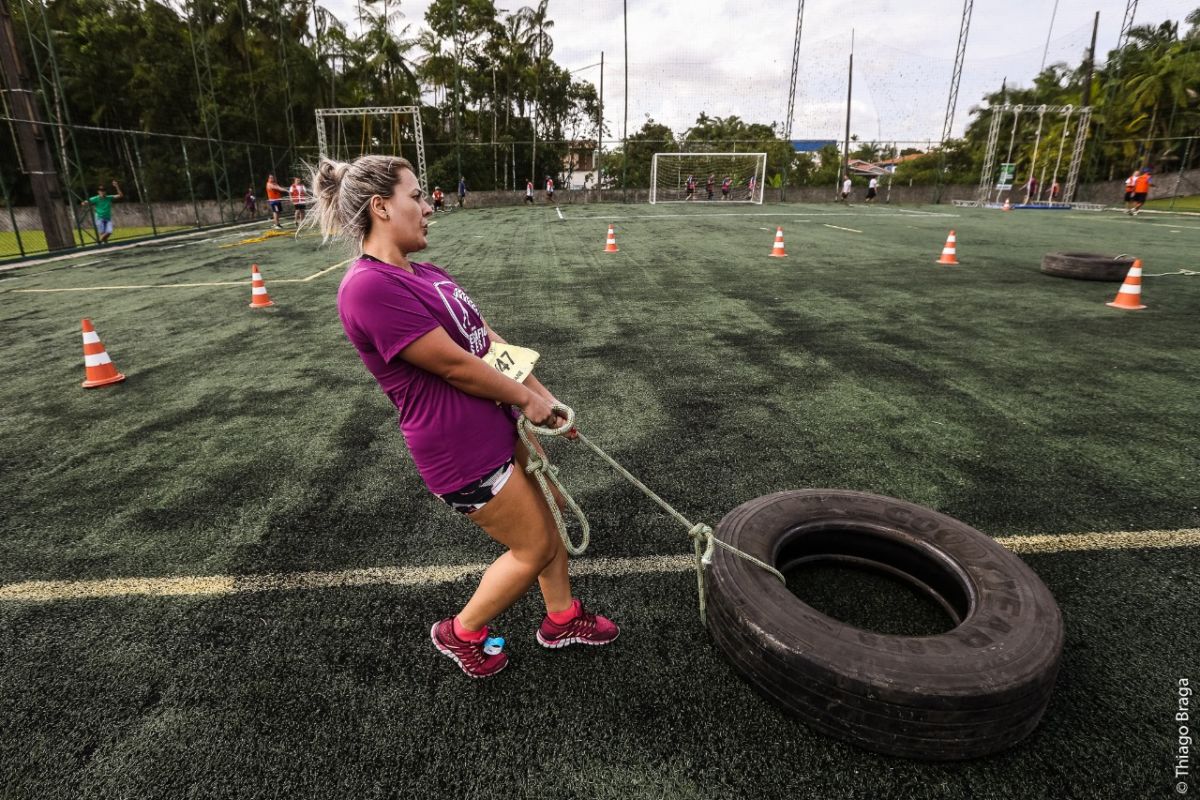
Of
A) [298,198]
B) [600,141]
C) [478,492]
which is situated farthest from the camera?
[600,141]

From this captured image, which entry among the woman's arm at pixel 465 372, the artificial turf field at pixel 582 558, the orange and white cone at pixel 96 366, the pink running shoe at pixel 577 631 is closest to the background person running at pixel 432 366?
the woman's arm at pixel 465 372

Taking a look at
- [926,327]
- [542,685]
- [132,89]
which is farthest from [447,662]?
[132,89]

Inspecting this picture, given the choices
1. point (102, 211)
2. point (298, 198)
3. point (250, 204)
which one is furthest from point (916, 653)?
point (250, 204)

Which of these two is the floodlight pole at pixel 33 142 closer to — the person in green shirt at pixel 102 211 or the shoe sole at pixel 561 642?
the person in green shirt at pixel 102 211

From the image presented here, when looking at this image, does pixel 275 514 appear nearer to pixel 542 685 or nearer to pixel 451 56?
pixel 542 685

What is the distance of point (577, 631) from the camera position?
7.51 ft

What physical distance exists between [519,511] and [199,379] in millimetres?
4928

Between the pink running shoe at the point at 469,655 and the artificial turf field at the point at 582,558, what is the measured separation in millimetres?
59

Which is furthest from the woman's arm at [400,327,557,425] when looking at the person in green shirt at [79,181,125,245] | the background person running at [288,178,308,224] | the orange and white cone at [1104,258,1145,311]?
the person in green shirt at [79,181,125,245]

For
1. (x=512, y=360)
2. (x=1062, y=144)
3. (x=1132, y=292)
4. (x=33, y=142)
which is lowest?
(x=1132, y=292)

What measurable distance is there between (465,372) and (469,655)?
3.58 ft

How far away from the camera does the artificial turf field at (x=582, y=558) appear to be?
186 cm

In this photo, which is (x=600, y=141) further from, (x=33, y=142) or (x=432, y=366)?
(x=432, y=366)

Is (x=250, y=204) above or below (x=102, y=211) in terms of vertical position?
above
